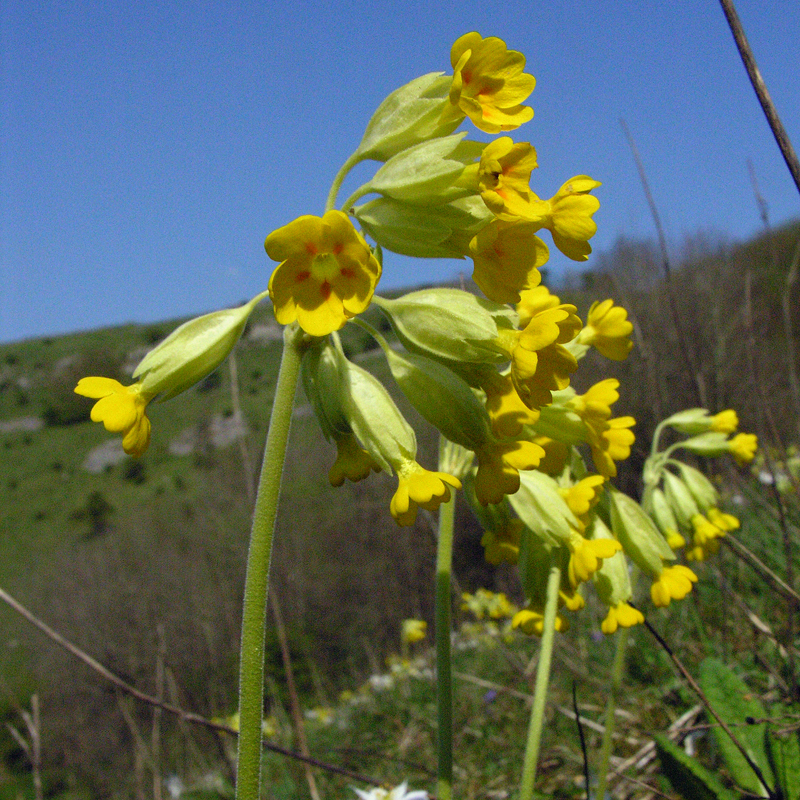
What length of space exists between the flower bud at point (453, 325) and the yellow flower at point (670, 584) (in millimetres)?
1037

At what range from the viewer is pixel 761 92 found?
3.56ft

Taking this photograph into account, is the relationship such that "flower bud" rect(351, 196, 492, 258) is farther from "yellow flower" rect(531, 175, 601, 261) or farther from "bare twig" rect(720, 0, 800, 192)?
"bare twig" rect(720, 0, 800, 192)

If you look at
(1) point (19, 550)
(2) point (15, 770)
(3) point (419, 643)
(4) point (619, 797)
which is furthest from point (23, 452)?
(4) point (619, 797)

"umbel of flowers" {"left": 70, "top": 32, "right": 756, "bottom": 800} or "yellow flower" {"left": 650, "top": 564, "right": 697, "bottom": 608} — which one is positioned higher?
"umbel of flowers" {"left": 70, "top": 32, "right": 756, "bottom": 800}

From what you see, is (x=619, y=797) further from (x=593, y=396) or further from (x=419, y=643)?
(x=419, y=643)

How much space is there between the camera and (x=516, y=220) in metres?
1.09

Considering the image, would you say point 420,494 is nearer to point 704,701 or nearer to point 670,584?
point 704,701

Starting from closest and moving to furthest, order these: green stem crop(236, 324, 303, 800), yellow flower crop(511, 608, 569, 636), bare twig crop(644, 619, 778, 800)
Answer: green stem crop(236, 324, 303, 800) < bare twig crop(644, 619, 778, 800) < yellow flower crop(511, 608, 569, 636)

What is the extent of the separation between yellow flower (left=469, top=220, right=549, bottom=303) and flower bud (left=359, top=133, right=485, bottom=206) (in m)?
0.08

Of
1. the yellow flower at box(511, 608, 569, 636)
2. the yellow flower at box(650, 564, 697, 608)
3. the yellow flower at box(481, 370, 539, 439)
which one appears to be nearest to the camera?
the yellow flower at box(481, 370, 539, 439)

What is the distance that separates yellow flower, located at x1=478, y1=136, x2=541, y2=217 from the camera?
108 cm

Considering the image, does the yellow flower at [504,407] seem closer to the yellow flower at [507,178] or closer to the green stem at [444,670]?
the green stem at [444,670]

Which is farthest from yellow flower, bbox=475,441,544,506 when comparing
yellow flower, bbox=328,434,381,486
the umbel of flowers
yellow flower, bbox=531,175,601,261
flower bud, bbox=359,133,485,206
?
flower bud, bbox=359,133,485,206

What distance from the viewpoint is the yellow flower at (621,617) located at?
1.73 metres
